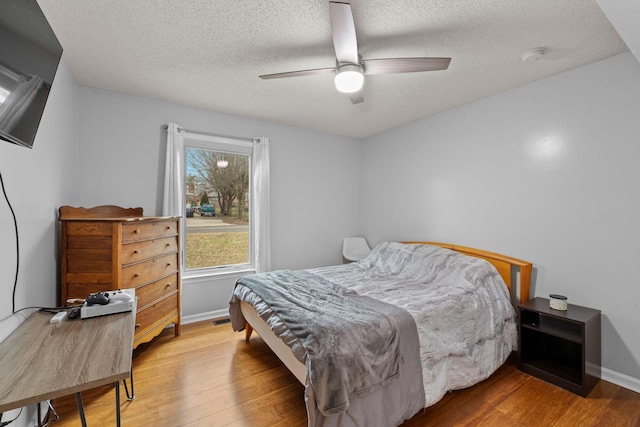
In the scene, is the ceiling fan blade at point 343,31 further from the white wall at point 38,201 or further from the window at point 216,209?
the window at point 216,209

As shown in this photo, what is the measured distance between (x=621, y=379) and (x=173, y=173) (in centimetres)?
447

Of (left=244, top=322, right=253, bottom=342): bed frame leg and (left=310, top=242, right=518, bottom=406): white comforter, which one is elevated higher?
(left=310, top=242, right=518, bottom=406): white comforter

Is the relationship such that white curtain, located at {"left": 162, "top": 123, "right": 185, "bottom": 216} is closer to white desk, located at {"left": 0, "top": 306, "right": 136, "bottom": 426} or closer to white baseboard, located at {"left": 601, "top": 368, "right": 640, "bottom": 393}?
white desk, located at {"left": 0, "top": 306, "right": 136, "bottom": 426}

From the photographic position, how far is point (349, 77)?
6.25ft

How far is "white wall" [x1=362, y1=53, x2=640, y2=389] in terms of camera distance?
2.11 meters

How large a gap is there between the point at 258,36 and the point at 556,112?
2633 millimetres

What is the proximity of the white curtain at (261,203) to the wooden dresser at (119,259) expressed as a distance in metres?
1.12

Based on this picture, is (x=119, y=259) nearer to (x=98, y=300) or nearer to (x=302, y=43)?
(x=98, y=300)

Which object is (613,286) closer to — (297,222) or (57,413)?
(297,222)

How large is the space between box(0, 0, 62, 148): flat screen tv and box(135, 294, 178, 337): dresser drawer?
1588 mm

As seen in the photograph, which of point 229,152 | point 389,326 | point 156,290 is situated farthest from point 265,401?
point 229,152

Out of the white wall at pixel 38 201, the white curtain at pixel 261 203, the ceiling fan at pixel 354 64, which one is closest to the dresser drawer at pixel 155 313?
the white wall at pixel 38 201

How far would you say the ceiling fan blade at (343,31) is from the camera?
4.49 ft

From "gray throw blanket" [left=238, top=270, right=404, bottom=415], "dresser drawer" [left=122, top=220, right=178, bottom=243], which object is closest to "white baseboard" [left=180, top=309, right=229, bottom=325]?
"dresser drawer" [left=122, top=220, right=178, bottom=243]
